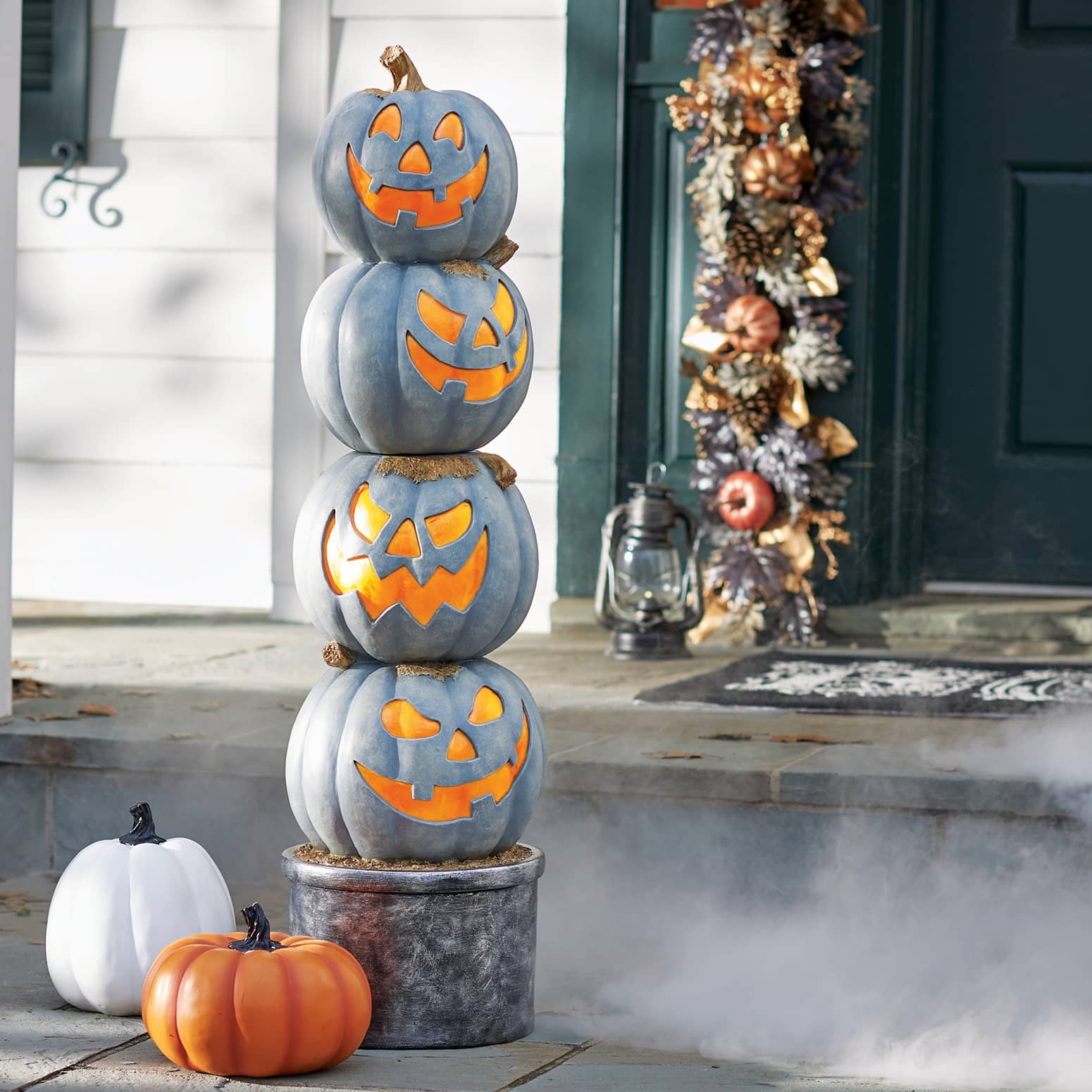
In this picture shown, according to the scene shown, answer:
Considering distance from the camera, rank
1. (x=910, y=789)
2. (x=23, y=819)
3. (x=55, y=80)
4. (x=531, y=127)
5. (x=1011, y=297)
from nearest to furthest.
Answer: (x=910, y=789) < (x=23, y=819) < (x=1011, y=297) < (x=531, y=127) < (x=55, y=80)

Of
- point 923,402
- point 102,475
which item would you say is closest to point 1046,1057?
point 923,402

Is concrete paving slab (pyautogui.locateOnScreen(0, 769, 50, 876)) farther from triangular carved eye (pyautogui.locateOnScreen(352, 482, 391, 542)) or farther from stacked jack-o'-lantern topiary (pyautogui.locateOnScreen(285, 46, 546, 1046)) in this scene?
triangular carved eye (pyautogui.locateOnScreen(352, 482, 391, 542))

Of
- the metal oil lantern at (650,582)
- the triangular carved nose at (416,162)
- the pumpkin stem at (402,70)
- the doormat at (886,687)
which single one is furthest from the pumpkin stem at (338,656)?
the metal oil lantern at (650,582)

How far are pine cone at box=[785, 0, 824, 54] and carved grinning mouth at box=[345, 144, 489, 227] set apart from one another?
2584 mm

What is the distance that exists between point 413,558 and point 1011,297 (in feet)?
10.1

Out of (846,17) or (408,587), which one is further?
(846,17)

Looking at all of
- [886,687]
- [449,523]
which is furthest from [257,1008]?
[886,687]

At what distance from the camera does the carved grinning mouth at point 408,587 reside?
2379 mm

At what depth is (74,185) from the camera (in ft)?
18.3

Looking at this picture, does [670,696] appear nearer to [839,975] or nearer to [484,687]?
[839,975]

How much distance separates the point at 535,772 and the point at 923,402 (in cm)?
288

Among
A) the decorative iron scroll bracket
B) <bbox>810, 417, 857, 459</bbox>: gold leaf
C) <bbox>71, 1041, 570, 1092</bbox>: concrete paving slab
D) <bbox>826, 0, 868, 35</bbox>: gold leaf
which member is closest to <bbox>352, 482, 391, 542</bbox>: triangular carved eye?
<bbox>71, 1041, 570, 1092</bbox>: concrete paving slab

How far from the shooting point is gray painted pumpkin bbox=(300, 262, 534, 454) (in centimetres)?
238

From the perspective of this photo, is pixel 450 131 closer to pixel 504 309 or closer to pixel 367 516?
pixel 504 309
